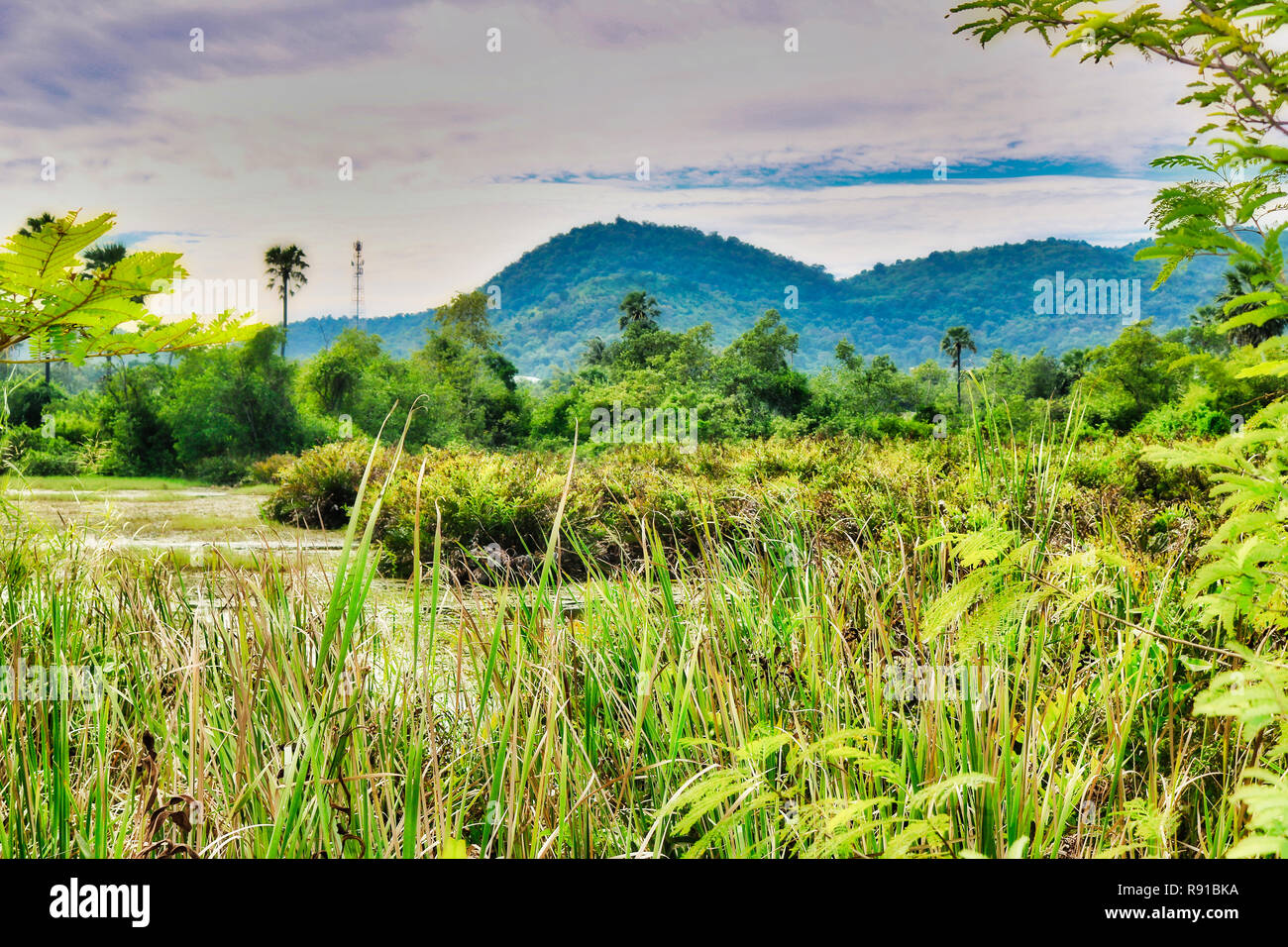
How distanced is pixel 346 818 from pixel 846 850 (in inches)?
28.9

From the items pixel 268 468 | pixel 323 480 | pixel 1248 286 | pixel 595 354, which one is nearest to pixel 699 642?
pixel 323 480

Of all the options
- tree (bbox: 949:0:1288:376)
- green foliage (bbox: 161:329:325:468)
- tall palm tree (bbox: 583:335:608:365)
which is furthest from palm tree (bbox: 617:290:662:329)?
tree (bbox: 949:0:1288:376)

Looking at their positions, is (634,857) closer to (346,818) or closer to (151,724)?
(346,818)

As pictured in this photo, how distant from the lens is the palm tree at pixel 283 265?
12.8 metres

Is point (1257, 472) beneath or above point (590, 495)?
above

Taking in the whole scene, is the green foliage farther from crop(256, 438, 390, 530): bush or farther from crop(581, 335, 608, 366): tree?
crop(581, 335, 608, 366): tree

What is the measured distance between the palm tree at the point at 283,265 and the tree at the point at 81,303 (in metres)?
12.6

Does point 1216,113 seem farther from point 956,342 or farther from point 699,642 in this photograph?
point 956,342

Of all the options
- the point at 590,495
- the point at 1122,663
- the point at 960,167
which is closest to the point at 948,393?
the point at 960,167

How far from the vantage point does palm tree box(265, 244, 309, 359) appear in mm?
12836

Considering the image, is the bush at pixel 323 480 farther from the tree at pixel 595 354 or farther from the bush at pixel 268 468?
the tree at pixel 595 354

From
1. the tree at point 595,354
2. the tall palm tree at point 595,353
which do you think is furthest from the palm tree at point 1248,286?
the tall palm tree at point 595,353

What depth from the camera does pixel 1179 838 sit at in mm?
1259
